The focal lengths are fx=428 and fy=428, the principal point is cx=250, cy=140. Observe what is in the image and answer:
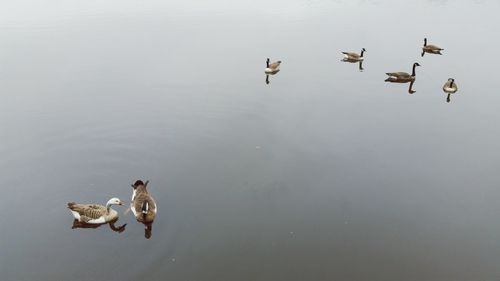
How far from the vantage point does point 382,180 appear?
16.5 metres

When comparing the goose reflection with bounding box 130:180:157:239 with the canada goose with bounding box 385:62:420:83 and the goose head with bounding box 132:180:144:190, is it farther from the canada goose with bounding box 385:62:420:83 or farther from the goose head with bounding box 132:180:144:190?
the canada goose with bounding box 385:62:420:83

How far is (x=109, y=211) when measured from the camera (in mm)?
14492

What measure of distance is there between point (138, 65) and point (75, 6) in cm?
2277

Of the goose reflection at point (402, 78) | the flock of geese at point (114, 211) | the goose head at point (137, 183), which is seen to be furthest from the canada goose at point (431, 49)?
the goose head at point (137, 183)

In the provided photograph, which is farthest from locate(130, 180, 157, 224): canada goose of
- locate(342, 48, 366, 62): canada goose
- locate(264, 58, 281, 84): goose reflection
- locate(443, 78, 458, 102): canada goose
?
locate(342, 48, 366, 62): canada goose

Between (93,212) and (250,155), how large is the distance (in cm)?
691

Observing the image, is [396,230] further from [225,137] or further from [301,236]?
[225,137]

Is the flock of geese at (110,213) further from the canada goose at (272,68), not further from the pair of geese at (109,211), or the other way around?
the canada goose at (272,68)

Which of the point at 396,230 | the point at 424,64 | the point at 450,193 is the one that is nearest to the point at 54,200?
the point at 396,230

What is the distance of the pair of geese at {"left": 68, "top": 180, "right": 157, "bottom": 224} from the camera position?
14188 millimetres

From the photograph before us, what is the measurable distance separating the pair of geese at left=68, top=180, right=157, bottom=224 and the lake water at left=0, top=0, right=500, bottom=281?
0.37 m

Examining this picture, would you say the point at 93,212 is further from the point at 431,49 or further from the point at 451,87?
the point at 431,49

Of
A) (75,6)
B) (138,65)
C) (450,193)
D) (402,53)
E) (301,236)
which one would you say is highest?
(75,6)

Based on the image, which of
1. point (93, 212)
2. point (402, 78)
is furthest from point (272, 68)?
point (93, 212)
